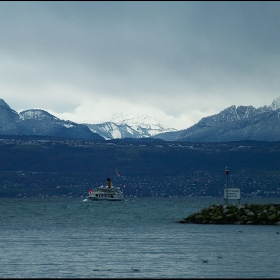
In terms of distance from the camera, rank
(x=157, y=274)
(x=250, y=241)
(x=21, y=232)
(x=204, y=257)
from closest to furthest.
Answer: (x=157, y=274), (x=204, y=257), (x=250, y=241), (x=21, y=232)

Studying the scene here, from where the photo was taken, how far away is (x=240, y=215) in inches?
3930

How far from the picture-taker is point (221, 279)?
43.1 metres

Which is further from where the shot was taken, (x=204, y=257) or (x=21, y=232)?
(x=21, y=232)

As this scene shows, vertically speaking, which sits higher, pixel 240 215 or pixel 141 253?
pixel 141 253

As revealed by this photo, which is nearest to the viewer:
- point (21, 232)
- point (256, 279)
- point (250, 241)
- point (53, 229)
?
point (256, 279)

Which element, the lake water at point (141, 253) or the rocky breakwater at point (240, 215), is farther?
the rocky breakwater at point (240, 215)

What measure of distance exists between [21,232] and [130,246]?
23.0 metres

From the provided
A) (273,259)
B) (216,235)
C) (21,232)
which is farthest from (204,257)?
(21,232)

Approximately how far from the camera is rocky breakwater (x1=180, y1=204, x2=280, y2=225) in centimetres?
9681

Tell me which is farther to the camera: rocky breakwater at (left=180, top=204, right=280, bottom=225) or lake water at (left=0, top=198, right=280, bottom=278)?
rocky breakwater at (left=180, top=204, right=280, bottom=225)

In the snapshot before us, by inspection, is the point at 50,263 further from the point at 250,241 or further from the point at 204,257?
the point at 250,241

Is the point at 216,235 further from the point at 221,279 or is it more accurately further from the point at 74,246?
the point at 221,279

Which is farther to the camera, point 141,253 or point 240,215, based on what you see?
point 240,215

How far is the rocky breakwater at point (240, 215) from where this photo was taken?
9681cm
